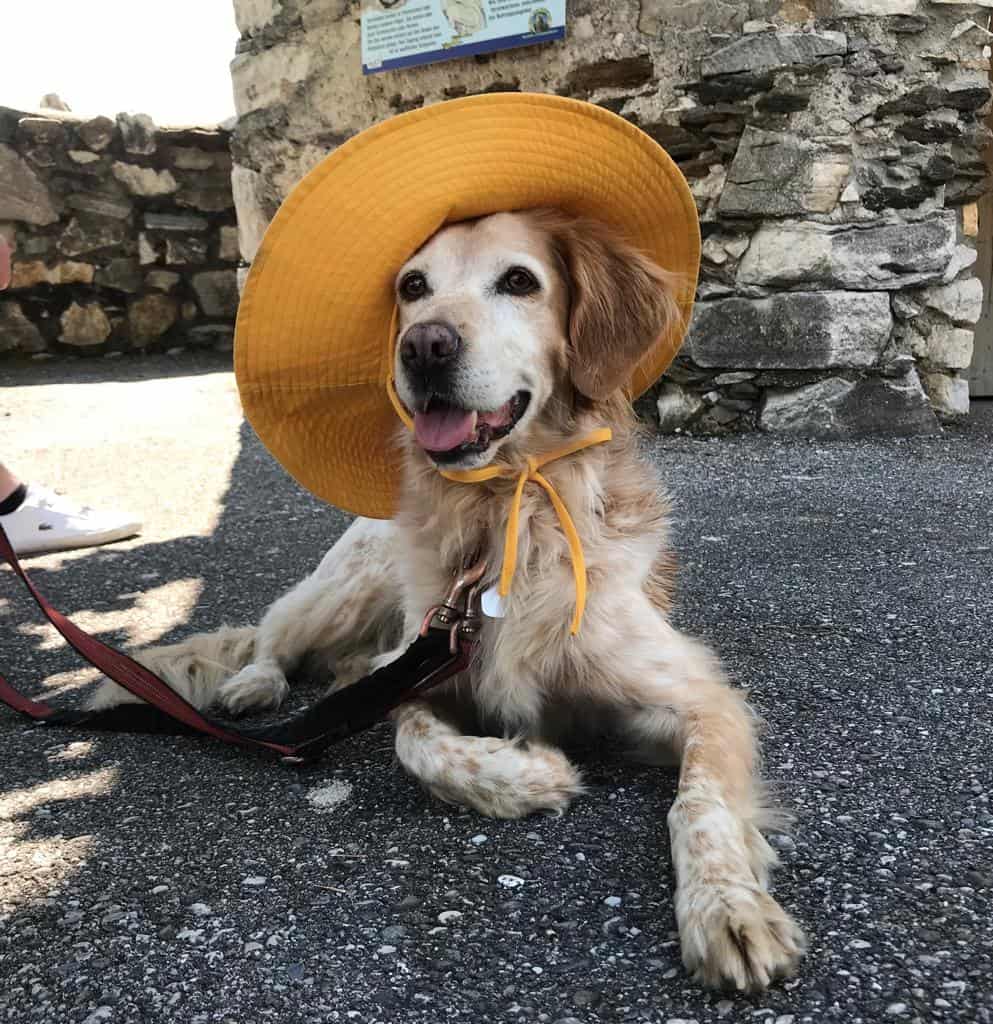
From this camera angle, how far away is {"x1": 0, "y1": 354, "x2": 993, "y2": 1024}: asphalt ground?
1.47 metres

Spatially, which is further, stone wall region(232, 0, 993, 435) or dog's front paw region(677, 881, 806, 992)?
stone wall region(232, 0, 993, 435)

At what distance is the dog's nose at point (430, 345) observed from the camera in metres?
2.01

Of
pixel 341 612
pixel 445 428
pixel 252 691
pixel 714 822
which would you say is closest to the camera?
pixel 714 822

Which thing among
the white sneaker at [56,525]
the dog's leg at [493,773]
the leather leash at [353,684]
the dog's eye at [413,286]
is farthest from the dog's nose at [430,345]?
the white sneaker at [56,525]

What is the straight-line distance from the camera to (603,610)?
224 cm

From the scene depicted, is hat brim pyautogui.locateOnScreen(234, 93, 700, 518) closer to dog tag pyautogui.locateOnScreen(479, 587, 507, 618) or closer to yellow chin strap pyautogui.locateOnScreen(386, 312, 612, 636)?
yellow chin strap pyautogui.locateOnScreen(386, 312, 612, 636)

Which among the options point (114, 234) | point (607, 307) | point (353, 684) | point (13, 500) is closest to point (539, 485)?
point (607, 307)

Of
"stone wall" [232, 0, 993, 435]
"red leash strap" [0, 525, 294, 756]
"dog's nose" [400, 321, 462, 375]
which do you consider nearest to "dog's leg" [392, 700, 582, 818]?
"red leash strap" [0, 525, 294, 756]

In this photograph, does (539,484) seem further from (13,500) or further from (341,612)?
(13,500)

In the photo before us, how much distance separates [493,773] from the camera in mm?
1987

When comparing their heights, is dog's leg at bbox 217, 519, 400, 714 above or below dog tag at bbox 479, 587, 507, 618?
below

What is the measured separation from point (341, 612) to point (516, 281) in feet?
3.94

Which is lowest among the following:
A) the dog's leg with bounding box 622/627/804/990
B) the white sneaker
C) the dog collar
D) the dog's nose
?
the white sneaker

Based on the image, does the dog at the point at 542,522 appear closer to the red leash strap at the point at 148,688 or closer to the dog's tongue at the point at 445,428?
the dog's tongue at the point at 445,428
